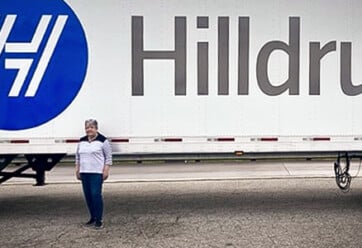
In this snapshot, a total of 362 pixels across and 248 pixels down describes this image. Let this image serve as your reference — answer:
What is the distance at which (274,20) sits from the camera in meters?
7.31

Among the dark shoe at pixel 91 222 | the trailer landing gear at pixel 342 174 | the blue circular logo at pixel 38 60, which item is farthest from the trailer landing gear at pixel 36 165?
the trailer landing gear at pixel 342 174

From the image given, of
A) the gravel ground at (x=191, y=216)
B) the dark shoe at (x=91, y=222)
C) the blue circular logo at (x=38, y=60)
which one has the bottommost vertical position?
the gravel ground at (x=191, y=216)

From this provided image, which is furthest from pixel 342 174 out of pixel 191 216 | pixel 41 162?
pixel 41 162

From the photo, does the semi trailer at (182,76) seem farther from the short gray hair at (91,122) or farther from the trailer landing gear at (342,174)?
the trailer landing gear at (342,174)

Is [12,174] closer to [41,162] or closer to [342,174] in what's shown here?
[41,162]

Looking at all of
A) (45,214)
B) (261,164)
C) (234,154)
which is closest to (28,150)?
(45,214)

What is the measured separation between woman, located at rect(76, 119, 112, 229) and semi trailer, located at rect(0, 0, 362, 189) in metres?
0.17

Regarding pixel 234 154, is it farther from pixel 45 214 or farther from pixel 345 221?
pixel 45 214

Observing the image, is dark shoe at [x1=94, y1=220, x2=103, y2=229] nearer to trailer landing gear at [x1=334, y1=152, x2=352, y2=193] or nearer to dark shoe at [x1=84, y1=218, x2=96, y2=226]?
dark shoe at [x1=84, y1=218, x2=96, y2=226]

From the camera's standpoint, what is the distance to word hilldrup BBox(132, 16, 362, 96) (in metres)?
7.16

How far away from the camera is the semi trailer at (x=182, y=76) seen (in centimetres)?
705

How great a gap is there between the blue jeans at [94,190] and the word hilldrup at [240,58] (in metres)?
1.32

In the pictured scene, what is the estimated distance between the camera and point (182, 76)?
720cm

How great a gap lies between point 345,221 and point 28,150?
15.4 ft
